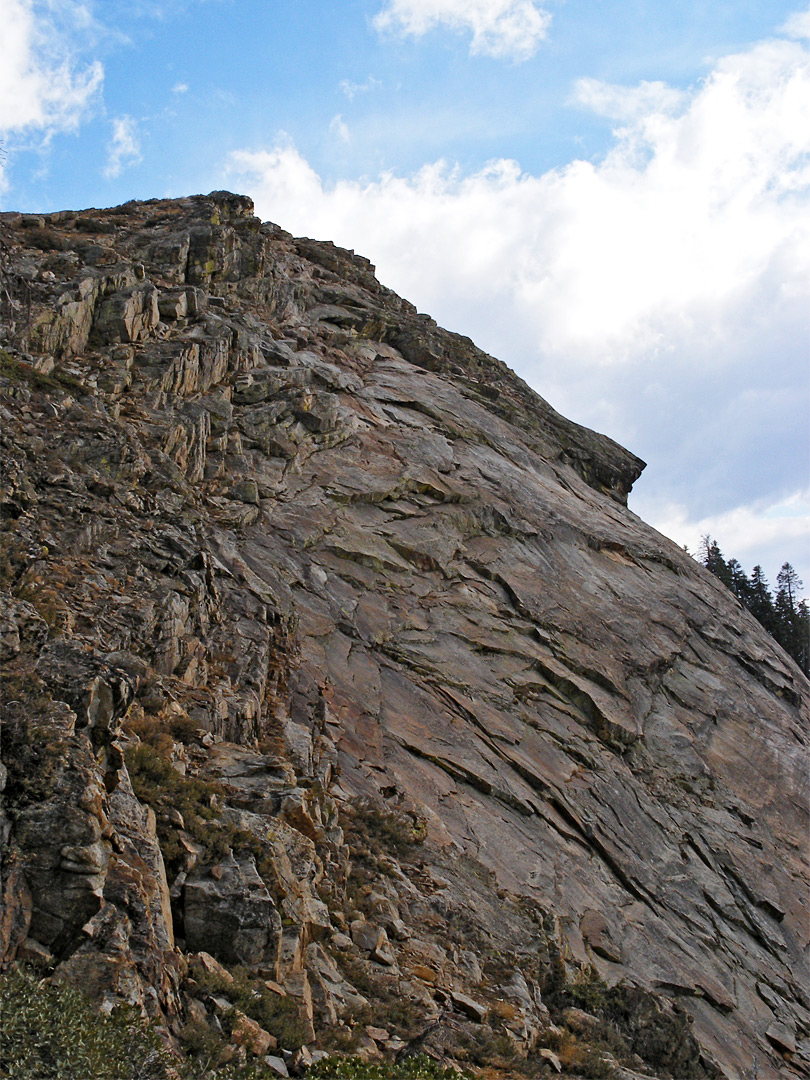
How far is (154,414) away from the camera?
21016 mm

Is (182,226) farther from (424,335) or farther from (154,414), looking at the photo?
(154,414)

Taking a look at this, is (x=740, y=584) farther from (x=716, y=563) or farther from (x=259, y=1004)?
(x=259, y=1004)

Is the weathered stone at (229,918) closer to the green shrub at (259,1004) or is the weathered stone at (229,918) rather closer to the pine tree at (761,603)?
the green shrub at (259,1004)

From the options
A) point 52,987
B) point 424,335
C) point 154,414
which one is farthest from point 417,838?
point 424,335

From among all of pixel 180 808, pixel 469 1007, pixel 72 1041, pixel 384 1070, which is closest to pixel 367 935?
pixel 469 1007

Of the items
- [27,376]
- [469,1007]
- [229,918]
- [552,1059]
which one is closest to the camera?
[229,918]

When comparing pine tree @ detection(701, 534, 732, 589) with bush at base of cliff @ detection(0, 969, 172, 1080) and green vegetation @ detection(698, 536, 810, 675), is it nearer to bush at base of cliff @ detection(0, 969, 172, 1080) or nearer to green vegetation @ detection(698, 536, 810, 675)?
green vegetation @ detection(698, 536, 810, 675)

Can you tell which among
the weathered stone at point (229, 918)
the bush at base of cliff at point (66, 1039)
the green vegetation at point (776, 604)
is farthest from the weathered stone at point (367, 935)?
the green vegetation at point (776, 604)

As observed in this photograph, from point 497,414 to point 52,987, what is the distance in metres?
28.1

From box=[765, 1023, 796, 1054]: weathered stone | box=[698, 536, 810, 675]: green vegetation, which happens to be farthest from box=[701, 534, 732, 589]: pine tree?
box=[765, 1023, 796, 1054]: weathered stone

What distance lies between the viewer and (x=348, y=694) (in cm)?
1767

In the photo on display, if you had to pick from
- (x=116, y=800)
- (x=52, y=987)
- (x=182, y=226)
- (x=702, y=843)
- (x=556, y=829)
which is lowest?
(x=52, y=987)

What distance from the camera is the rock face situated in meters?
9.59

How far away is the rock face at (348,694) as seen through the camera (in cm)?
959
